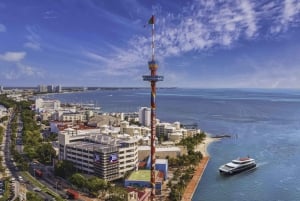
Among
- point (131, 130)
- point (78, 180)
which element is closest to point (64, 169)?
point (78, 180)

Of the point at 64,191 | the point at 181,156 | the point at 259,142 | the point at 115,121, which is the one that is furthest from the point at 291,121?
the point at 64,191

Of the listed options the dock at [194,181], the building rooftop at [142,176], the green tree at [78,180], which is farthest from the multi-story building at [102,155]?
the dock at [194,181]

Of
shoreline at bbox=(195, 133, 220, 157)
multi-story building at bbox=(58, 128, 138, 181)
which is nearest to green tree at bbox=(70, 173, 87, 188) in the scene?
multi-story building at bbox=(58, 128, 138, 181)

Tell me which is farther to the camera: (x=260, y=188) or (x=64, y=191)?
(x=260, y=188)

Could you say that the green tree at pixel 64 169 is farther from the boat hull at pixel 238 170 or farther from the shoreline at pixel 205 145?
the shoreline at pixel 205 145

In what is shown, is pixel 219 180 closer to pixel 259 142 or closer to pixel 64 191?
pixel 64 191

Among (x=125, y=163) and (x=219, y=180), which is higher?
(x=125, y=163)
